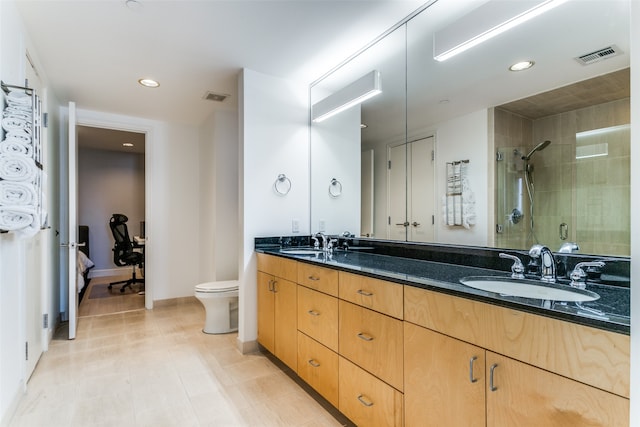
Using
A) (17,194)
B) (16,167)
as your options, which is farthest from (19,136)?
(17,194)

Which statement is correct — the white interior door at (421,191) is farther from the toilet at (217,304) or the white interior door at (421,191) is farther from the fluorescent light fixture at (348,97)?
the toilet at (217,304)

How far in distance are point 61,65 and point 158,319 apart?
2.63 metres

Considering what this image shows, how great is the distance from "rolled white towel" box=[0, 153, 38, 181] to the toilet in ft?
5.87

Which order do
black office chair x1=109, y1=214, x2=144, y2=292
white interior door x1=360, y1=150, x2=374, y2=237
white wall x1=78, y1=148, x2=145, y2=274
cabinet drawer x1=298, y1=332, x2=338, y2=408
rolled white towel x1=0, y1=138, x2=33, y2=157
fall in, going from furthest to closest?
white wall x1=78, y1=148, x2=145, y2=274 < black office chair x1=109, y1=214, x2=144, y2=292 < white interior door x1=360, y1=150, x2=374, y2=237 < cabinet drawer x1=298, y1=332, x2=338, y2=408 < rolled white towel x1=0, y1=138, x2=33, y2=157

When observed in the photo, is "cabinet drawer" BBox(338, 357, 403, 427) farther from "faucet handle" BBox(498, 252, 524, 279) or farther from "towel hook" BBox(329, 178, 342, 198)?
"towel hook" BBox(329, 178, 342, 198)

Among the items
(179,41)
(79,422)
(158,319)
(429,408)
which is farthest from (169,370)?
(179,41)

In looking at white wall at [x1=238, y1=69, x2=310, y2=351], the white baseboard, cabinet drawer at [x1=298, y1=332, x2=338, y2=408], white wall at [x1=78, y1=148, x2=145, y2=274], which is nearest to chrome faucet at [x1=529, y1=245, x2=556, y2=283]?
cabinet drawer at [x1=298, y1=332, x2=338, y2=408]

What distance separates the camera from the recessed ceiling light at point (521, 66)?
164 cm

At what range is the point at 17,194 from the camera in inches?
67.0

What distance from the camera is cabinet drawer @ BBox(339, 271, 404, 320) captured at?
55.5 inches

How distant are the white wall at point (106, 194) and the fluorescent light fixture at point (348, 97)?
5.10 metres

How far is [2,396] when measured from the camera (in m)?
1.72

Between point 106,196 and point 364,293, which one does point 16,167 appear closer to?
point 364,293

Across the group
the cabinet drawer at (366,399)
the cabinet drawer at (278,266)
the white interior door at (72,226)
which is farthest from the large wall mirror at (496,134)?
the white interior door at (72,226)
